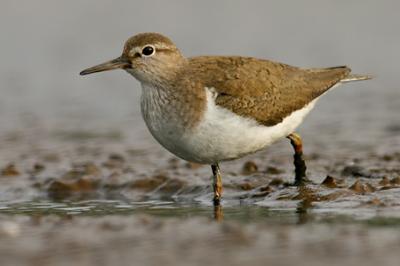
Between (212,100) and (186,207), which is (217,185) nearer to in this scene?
(186,207)

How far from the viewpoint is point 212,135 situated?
35.0ft

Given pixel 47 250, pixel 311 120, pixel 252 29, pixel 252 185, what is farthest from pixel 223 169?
pixel 252 29

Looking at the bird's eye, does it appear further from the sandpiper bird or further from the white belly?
the white belly

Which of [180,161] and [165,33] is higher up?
[165,33]

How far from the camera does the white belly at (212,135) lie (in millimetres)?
10680

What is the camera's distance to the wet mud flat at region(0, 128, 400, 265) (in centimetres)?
822

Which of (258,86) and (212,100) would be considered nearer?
(212,100)

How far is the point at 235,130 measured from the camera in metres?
10.9

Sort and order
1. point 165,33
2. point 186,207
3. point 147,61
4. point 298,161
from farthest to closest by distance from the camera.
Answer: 1. point 165,33
2. point 298,161
3. point 147,61
4. point 186,207

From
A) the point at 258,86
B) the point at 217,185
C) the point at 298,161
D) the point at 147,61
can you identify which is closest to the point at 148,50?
the point at 147,61

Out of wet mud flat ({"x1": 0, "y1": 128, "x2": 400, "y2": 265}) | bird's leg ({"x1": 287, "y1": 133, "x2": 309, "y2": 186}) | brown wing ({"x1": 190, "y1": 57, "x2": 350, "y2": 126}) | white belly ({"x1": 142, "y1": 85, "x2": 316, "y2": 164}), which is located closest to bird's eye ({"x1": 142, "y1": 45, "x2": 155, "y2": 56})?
brown wing ({"x1": 190, "y1": 57, "x2": 350, "y2": 126})

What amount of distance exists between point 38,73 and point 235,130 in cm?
1049

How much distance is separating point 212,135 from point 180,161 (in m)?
3.64

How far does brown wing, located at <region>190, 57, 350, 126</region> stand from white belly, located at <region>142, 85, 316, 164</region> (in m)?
0.14
